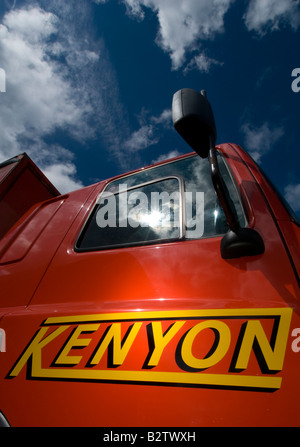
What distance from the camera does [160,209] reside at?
4.62 feet

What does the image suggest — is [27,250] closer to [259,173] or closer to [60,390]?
[60,390]

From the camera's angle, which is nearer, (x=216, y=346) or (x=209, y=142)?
(x=216, y=346)

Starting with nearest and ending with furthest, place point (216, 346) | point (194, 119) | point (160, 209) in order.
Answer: point (216, 346) → point (194, 119) → point (160, 209)

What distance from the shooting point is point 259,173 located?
121 centimetres

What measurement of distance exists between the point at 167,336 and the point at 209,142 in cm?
73

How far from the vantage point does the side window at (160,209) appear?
1179 millimetres

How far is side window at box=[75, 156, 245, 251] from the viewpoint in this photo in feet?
3.87

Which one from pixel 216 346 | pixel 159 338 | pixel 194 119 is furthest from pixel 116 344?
pixel 194 119

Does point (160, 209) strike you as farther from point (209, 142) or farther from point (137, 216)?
point (209, 142)

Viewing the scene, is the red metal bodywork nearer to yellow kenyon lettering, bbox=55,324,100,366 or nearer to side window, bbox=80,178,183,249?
yellow kenyon lettering, bbox=55,324,100,366

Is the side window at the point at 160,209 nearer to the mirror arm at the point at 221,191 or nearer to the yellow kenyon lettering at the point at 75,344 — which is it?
the mirror arm at the point at 221,191

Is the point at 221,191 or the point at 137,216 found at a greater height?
the point at 137,216

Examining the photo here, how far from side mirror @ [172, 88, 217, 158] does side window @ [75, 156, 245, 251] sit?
1.11 feet
